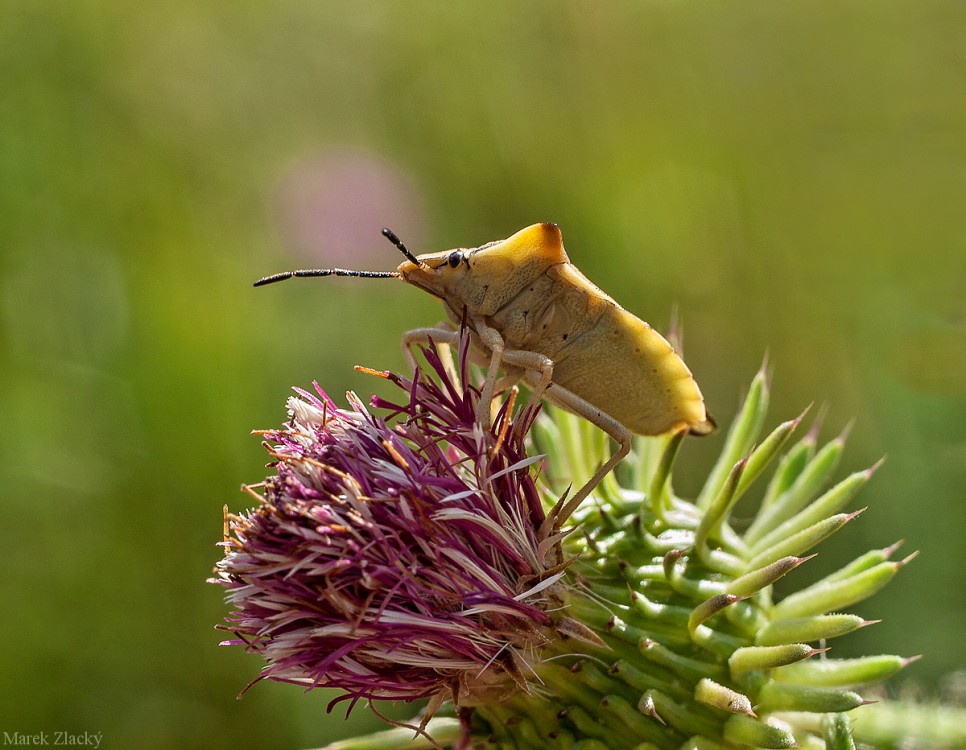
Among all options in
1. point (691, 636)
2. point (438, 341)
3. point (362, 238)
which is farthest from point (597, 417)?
point (362, 238)

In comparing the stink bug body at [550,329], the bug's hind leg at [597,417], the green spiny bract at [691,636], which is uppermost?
the stink bug body at [550,329]

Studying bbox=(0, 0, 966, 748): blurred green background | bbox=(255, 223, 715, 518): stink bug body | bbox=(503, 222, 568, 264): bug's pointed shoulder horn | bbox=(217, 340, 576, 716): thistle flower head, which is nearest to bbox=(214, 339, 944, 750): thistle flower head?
bbox=(217, 340, 576, 716): thistle flower head

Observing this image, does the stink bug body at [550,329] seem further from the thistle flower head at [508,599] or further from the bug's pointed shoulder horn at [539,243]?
the thistle flower head at [508,599]

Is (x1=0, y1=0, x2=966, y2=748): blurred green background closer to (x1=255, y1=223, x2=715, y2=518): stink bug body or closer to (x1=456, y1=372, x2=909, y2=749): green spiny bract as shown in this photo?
(x1=456, y1=372, x2=909, y2=749): green spiny bract

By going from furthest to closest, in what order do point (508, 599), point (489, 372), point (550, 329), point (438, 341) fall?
1. point (438, 341)
2. point (550, 329)
3. point (489, 372)
4. point (508, 599)

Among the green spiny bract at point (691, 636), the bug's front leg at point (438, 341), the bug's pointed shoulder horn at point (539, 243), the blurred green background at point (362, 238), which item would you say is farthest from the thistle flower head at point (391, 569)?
the blurred green background at point (362, 238)

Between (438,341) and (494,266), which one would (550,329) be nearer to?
(494,266)

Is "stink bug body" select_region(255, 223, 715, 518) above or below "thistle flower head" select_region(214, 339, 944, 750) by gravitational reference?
above

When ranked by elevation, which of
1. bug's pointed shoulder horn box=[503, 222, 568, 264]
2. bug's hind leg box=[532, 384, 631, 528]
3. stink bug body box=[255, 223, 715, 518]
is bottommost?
bug's hind leg box=[532, 384, 631, 528]
